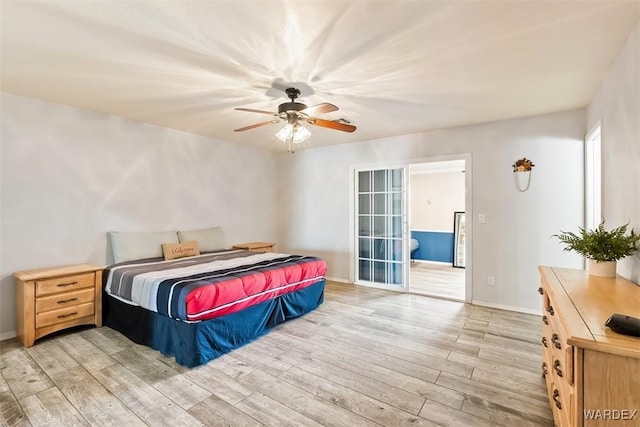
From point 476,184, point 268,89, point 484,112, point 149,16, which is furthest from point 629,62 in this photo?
point 149,16

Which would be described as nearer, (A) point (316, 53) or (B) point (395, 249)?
(A) point (316, 53)

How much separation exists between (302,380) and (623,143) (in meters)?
2.94

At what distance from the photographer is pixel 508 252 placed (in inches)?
152

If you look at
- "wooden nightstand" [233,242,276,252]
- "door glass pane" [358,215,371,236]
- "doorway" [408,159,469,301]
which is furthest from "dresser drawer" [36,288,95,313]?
"doorway" [408,159,469,301]

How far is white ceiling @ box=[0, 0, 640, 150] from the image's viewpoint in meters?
1.74

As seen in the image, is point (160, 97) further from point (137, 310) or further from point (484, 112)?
point (484, 112)

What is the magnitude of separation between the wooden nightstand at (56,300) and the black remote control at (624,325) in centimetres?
414

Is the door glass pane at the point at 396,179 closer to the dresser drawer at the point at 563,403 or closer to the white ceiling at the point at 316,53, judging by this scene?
the white ceiling at the point at 316,53

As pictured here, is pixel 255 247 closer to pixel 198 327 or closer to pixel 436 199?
pixel 198 327

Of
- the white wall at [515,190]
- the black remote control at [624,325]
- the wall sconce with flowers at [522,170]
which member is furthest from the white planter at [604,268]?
the wall sconce with flowers at [522,170]

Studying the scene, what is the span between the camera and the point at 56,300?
117 inches

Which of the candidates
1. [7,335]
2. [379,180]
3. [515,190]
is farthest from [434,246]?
[7,335]

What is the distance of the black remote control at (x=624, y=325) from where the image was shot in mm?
1047

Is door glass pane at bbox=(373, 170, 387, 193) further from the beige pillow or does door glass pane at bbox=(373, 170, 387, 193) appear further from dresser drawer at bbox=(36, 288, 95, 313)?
dresser drawer at bbox=(36, 288, 95, 313)
